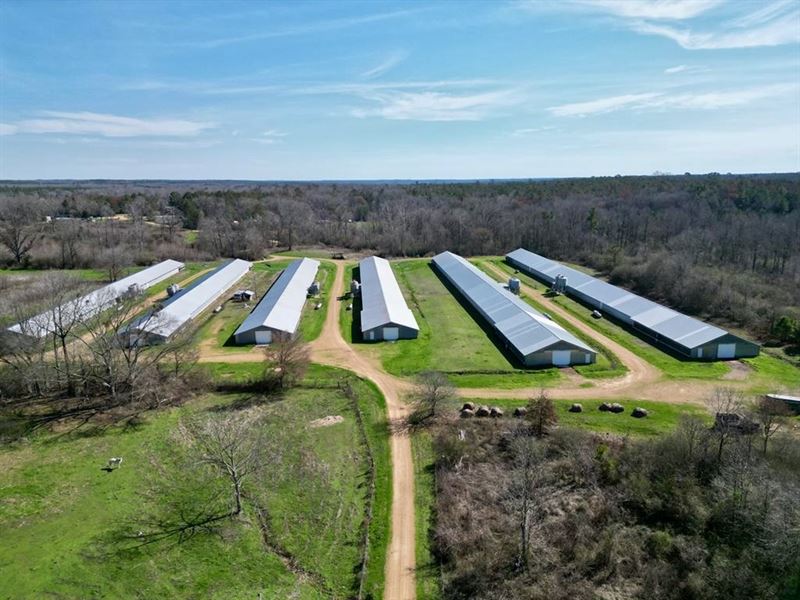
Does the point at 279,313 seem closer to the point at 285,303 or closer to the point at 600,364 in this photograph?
the point at 285,303

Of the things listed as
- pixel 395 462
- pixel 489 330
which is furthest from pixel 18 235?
pixel 395 462

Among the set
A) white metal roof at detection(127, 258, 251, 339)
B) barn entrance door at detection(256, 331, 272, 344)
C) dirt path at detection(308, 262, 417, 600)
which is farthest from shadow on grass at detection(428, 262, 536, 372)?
white metal roof at detection(127, 258, 251, 339)

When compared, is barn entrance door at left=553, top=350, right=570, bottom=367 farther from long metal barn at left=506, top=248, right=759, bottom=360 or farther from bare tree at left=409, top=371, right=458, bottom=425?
bare tree at left=409, top=371, right=458, bottom=425

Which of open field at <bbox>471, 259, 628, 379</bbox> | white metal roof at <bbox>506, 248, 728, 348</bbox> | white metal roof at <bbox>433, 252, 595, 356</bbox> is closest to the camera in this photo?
open field at <bbox>471, 259, 628, 379</bbox>

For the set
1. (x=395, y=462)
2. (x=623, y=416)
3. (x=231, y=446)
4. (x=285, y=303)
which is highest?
(x=285, y=303)

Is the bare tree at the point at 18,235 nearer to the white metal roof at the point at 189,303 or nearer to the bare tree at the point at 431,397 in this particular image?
the white metal roof at the point at 189,303

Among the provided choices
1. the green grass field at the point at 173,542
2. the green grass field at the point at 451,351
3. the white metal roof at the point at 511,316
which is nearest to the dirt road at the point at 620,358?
the white metal roof at the point at 511,316

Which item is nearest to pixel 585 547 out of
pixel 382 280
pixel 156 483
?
pixel 156 483
